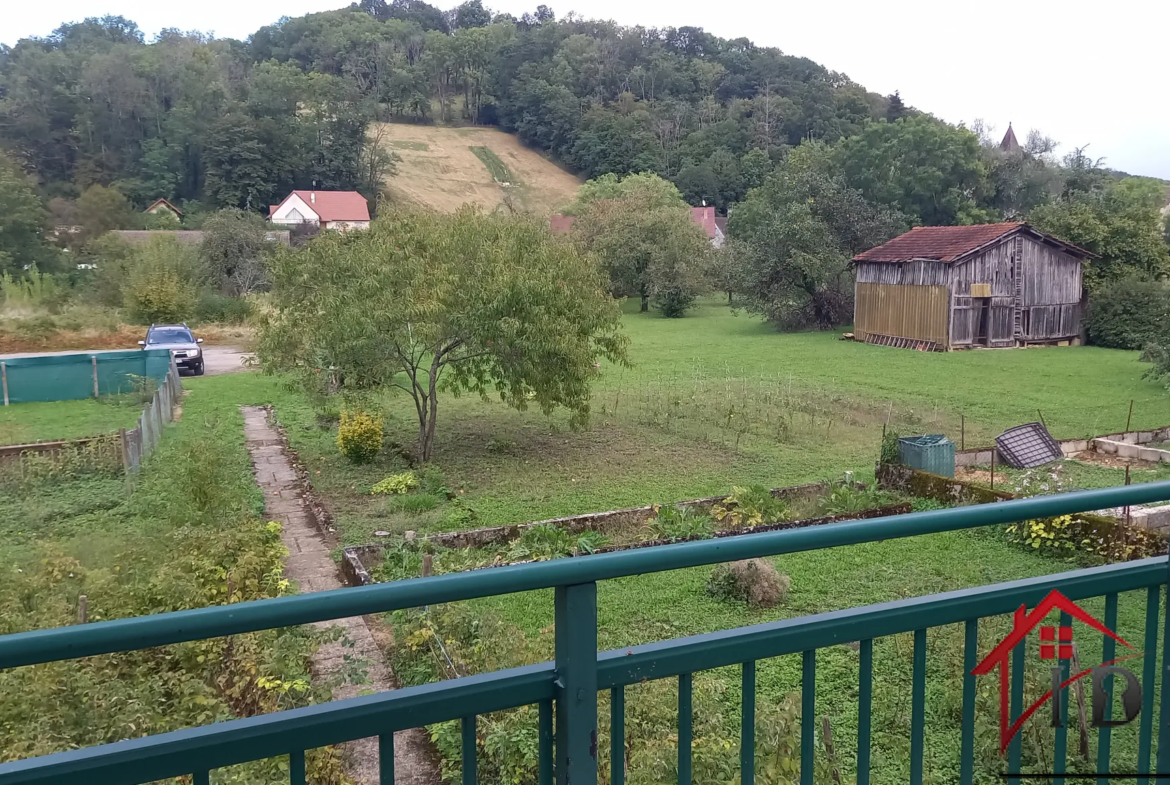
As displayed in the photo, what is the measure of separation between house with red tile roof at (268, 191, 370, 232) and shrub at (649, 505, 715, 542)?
179 ft

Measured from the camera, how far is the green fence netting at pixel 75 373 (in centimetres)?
2019

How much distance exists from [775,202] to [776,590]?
32.9m

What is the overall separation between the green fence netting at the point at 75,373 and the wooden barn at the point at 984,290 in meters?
22.7

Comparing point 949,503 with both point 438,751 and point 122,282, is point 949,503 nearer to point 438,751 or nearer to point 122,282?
point 438,751

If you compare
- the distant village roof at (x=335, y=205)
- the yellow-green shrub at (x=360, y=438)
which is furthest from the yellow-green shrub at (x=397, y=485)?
the distant village roof at (x=335, y=205)

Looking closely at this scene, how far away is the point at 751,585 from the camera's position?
8.00m

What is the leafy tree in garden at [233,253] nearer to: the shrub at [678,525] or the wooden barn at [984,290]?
the wooden barn at [984,290]

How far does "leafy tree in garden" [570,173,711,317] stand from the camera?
42.3 meters

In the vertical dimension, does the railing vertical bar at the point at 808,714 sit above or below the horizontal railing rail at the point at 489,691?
below

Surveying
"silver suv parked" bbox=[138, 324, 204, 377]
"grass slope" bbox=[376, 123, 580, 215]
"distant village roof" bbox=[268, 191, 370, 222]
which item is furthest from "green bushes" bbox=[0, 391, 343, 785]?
"grass slope" bbox=[376, 123, 580, 215]

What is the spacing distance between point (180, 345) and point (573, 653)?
25.9m

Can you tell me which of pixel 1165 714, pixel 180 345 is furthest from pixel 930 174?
pixel 1165 714

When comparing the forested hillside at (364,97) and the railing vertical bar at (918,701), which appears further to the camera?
the forested hillside at (364,97)

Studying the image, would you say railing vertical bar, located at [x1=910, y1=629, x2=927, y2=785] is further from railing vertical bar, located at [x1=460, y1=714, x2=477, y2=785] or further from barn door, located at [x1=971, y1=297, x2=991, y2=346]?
barn door, located at [x1=971, y1=297, x2=991, y2=346]
